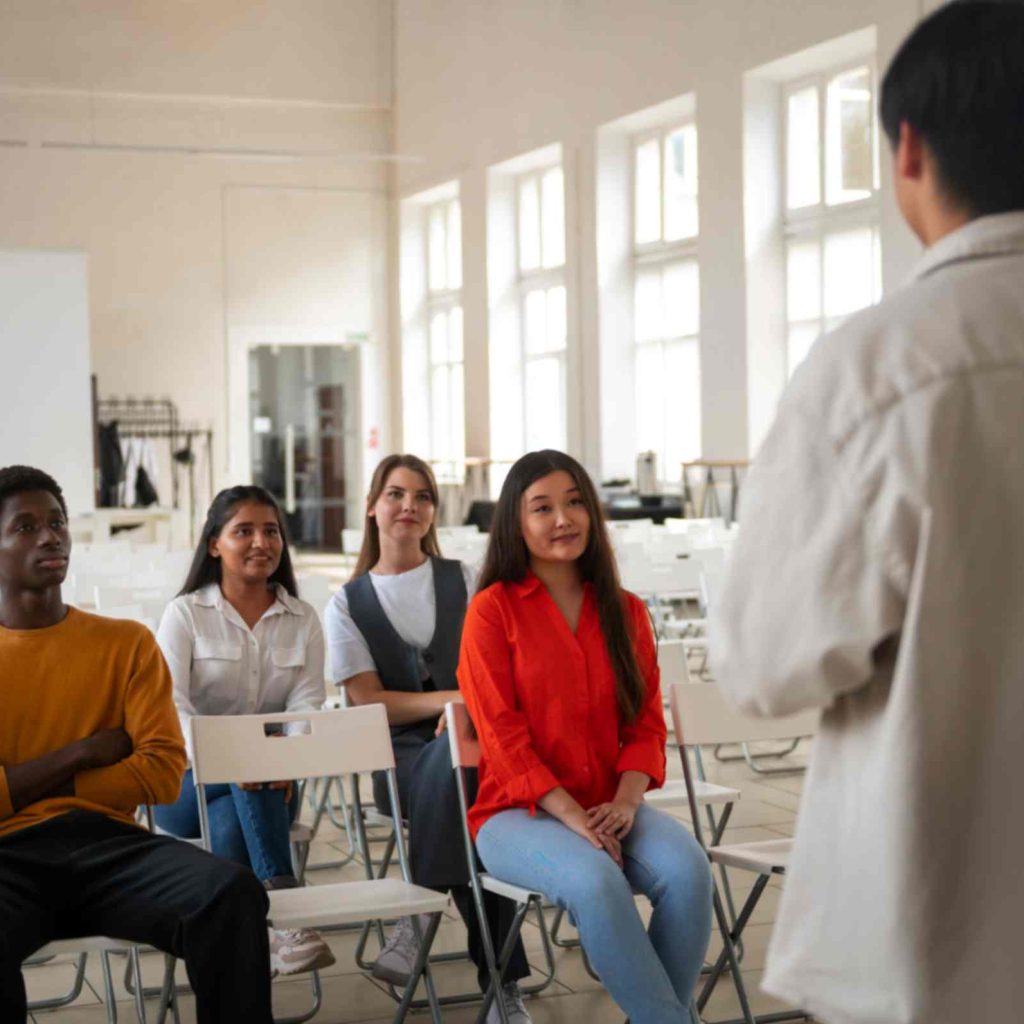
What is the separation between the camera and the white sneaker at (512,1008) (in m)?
3.53

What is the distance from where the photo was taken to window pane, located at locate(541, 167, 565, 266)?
680 inches

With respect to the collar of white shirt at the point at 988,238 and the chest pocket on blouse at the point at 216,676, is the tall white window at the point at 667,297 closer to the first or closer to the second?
the chest pocket on blouse at the point at 216,676

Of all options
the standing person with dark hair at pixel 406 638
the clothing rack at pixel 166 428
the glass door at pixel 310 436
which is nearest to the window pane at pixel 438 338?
the glass door at pixel 310 436

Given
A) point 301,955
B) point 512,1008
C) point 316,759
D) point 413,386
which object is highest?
point 413,386

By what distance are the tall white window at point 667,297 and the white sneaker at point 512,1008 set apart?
465 inches

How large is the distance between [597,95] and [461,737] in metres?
13.0

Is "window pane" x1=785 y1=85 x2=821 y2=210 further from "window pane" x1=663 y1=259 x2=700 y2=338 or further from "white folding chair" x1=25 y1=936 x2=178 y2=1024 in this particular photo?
"white folding chair" x1=25 y1=936 x2=178 y2=1024

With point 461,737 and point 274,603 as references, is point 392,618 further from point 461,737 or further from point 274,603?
point 461,737

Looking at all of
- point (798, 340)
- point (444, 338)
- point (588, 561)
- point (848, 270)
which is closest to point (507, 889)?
point (588, 561)

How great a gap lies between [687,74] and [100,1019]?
12.0 metres

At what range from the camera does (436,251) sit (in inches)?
784

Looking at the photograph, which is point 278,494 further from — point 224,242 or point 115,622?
point 115,622

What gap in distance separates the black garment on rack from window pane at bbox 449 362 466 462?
4303 millimetres

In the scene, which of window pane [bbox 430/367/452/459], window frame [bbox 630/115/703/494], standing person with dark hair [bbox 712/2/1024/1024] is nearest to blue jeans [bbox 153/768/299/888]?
standing person with dark hair [bbox 712/2/1024/1024]
